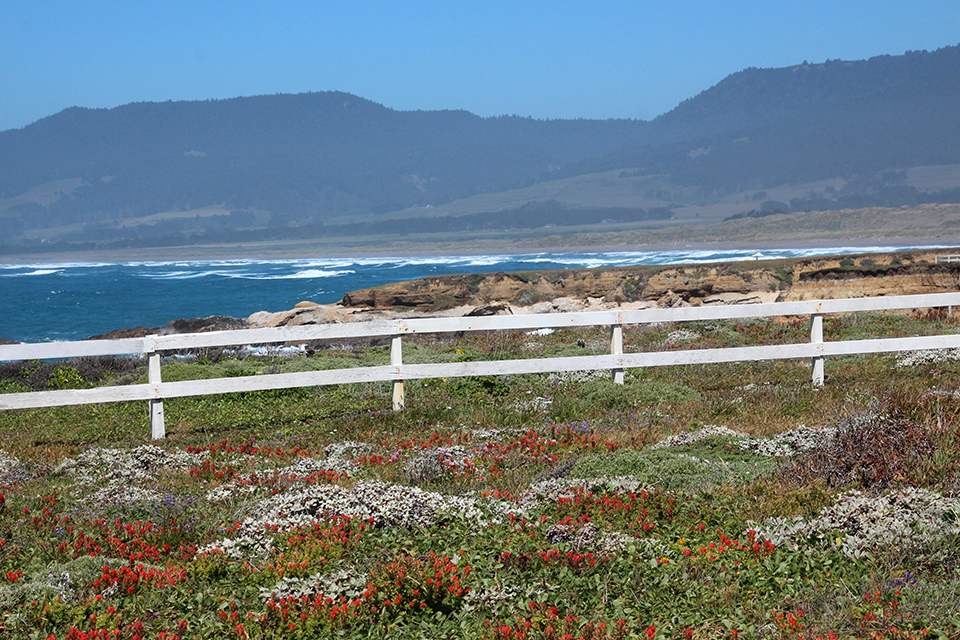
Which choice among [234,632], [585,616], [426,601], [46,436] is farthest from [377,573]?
[46,436]

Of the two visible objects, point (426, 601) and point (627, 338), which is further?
point (627, 338)

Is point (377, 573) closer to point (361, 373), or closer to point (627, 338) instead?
point (361, 373)

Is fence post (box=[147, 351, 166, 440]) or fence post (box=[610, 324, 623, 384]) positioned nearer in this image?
fence post (box=[147, 351, 166, 440])

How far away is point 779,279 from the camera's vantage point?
28.2m

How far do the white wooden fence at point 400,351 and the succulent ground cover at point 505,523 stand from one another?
0.55 metres

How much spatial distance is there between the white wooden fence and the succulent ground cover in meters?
0.55

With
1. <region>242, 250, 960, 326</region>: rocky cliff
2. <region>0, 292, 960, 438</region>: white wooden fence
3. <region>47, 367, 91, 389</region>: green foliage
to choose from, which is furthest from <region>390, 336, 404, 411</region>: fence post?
<region>242, 250, 960, 326</region>: rocky cliff

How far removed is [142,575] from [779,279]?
86.2 ft

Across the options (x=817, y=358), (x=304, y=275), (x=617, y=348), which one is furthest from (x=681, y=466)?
(x=304, y=275)

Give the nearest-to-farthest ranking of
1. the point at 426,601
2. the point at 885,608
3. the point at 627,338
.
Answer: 1. the point at 885,608
2. the point at 426,601
3. the point at 627,338

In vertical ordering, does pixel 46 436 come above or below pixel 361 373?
below

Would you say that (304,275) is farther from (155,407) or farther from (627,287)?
(155,407)

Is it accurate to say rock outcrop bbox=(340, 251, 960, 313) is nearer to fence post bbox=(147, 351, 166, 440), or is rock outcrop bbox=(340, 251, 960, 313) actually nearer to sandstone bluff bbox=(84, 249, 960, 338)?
sandstone bluff bbox=(84, 249, 960, 338)

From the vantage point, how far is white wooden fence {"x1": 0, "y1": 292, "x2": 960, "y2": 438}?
976cm
